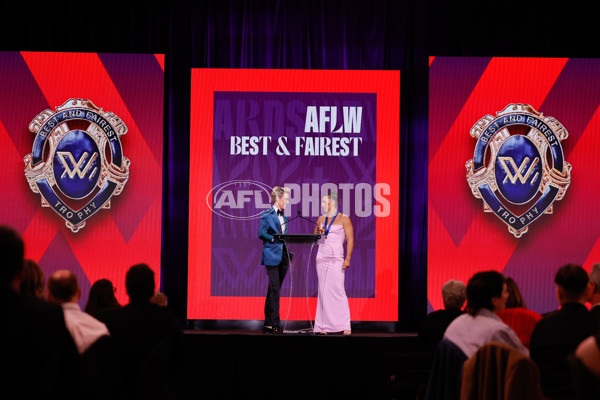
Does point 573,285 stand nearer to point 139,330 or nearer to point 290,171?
point 139,330

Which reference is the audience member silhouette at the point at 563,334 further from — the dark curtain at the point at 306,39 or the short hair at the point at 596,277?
the dark curtain at the point at 306,39

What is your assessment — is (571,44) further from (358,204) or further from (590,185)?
(358,204)

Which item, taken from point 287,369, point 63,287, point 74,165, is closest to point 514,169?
point 287,369

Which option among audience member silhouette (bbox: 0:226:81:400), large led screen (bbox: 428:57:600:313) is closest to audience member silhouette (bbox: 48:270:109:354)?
audience member silhouette (bbox: 0:226:81:400)

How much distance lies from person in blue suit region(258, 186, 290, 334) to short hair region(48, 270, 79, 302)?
416 centimetres

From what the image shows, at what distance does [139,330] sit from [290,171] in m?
5.21

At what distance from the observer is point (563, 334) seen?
2955 millimetres

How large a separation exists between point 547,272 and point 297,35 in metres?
4.39

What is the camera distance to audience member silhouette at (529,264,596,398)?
9.64 feet

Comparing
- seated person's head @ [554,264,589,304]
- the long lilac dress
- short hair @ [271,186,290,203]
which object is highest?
short hair @ [271,186,290,203]

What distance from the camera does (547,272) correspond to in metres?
8.11

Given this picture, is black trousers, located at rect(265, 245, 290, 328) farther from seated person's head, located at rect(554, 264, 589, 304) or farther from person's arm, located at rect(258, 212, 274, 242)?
seated person's head, located at rect(554, 264, 589, 304)

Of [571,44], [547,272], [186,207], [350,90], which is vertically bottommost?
[547,272]

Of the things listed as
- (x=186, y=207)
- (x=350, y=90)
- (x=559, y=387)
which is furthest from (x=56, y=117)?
(x=559, y=387)
